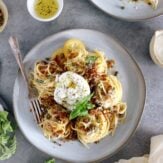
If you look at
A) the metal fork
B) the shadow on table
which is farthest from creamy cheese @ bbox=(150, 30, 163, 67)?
the metal fork

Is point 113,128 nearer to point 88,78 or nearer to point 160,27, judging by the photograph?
point 88,78

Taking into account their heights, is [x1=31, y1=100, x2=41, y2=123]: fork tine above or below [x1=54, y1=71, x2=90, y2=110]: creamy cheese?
below

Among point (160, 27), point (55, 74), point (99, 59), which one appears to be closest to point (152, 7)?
point (160, 27)

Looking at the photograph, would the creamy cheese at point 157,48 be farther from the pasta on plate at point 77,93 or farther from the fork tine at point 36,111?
the fork tine at point 36,111

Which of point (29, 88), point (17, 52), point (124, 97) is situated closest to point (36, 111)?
point (29, 88)

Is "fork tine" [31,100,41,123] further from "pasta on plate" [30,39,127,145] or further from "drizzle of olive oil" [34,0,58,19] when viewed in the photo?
"drizzle of olive oil" [34,0,58,19]

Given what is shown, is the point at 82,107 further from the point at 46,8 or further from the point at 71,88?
the point at 46,8
